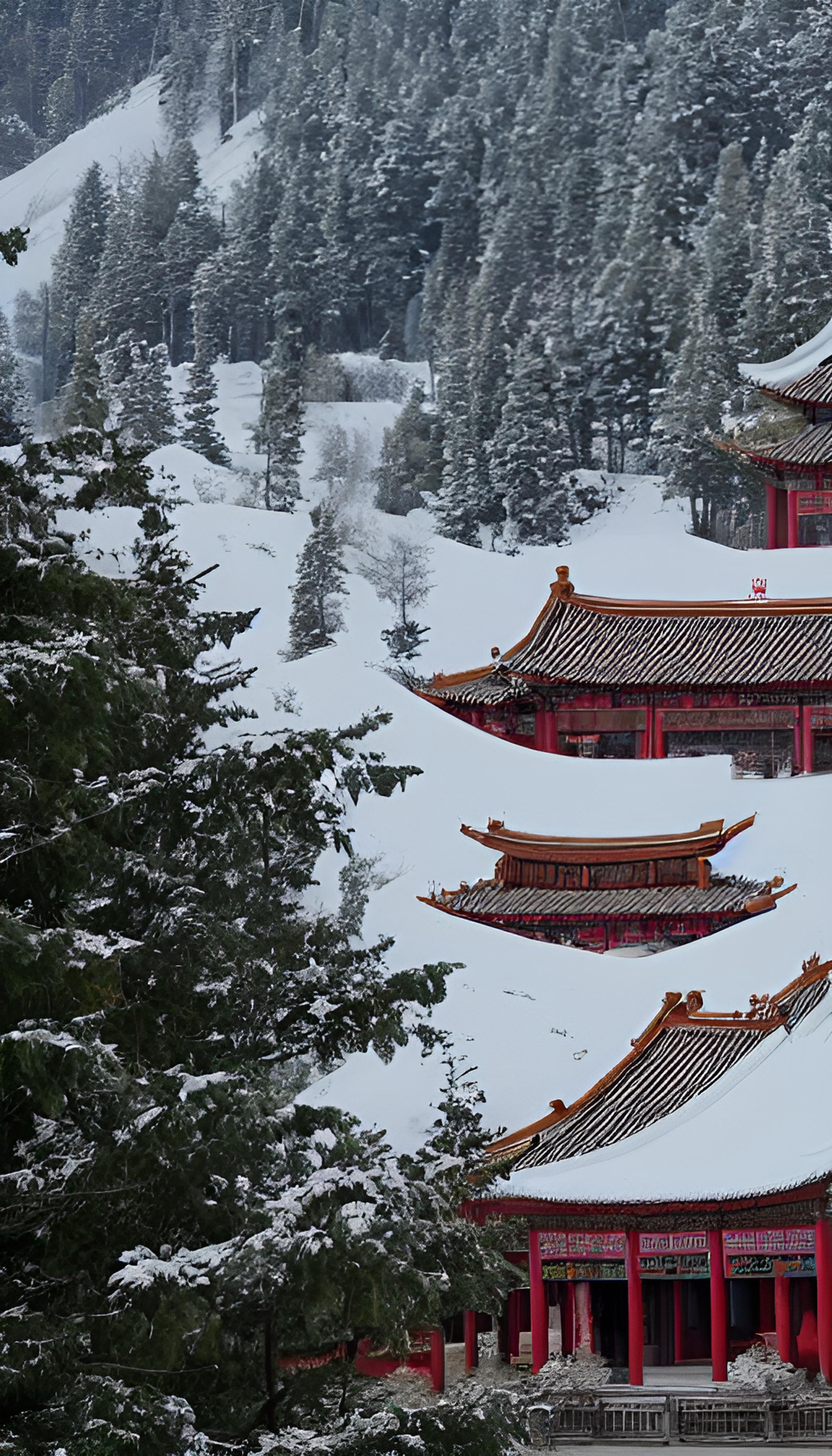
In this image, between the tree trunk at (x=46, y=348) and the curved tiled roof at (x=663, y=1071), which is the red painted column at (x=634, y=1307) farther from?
the tree trunk at (x=46, y=348)

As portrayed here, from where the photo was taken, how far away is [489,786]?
39688mm

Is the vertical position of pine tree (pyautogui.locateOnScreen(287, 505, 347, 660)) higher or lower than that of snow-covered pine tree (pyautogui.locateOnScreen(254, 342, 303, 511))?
lower

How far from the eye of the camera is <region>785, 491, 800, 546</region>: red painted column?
41.9 metres

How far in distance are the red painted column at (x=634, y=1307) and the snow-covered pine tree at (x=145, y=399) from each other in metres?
47.3

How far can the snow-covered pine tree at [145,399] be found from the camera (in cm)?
6775

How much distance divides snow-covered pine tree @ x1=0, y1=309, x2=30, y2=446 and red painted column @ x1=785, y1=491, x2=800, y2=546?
38.3m

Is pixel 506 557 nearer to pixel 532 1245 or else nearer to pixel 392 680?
pixel 392 680

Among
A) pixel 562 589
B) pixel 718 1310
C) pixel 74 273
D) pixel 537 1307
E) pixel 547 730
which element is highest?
pixel 74 273

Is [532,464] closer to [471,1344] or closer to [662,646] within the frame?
→ [662,646]

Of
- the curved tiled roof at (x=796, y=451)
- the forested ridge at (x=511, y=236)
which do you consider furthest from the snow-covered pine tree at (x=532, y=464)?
the curved tiled roof at (x=796, y=451)

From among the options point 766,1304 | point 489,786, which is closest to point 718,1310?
point 766,1304

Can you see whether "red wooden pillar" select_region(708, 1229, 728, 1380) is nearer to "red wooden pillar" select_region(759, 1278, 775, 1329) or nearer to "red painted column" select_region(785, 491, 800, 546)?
"red wooden pillar" select_region(759, 1278, 775, 1329)

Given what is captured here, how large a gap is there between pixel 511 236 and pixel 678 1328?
199ft

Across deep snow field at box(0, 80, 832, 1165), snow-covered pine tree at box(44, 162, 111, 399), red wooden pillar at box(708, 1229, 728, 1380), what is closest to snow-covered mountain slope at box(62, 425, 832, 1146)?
deep snow field at box(0, 80, 832, 1165)
